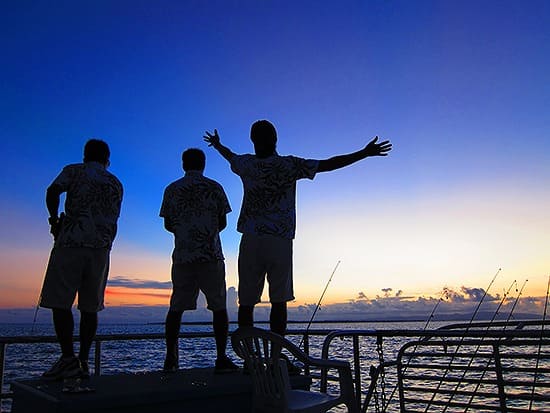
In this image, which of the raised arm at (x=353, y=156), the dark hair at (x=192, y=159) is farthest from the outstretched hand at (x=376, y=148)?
the dark hair at (x=192, y=159)

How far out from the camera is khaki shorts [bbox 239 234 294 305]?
354cm

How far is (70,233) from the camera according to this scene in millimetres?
3438

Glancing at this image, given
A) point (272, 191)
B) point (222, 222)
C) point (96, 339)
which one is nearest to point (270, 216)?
point (272, 191)

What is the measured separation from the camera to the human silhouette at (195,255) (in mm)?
3838

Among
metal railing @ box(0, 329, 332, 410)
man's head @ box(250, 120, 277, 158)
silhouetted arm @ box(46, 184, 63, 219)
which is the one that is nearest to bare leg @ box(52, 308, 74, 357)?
metal railing @ box(0, 329, 332, 410)

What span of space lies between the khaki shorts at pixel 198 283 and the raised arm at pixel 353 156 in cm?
112

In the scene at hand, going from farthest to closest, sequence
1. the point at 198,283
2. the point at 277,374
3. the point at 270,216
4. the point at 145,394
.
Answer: the point at 198,283 < the point at 270,216 < the point at 145,394 < the point at 277,374

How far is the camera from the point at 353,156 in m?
3.58

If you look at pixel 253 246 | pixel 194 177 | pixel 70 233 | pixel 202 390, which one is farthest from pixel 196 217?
pixel 202 390

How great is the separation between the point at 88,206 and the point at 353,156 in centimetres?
195

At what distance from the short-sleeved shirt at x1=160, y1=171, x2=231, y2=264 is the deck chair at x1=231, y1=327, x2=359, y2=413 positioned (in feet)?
4.17

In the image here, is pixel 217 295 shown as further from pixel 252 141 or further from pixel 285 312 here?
pixel 252 141

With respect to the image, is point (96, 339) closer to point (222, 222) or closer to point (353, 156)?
point (222, 222)

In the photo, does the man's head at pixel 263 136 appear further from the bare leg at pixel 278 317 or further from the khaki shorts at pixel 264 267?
the bare leg at pixel 278 317
